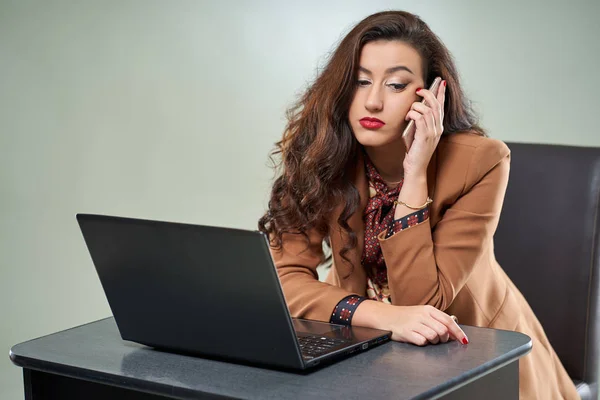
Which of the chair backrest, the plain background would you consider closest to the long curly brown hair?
the chair backrest

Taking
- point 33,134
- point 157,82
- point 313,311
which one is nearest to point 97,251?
point 313,311

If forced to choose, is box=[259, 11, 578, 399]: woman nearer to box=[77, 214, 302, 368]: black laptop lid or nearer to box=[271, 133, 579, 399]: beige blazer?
box=[271, 133, 579, 399]: beige blazer

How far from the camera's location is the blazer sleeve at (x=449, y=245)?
72.0 inches

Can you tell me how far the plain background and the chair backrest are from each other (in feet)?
4.19

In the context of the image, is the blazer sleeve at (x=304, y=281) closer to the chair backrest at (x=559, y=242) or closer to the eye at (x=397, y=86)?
the eye at (x=397, y=86)

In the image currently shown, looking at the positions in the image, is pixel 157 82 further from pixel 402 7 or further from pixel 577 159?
pixel 577 159

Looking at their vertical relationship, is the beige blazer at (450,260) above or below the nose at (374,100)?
below

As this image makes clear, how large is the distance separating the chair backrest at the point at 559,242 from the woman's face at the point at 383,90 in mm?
533

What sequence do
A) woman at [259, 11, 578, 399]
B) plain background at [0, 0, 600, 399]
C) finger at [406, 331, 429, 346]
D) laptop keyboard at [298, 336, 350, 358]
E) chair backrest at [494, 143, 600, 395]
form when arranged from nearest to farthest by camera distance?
laptop keyboard at [298, 336, 350, 358]
finger at [406, 331, 429, 346]
woman at [259, 11, 578, 399]
chair backrest at [494, 143, 600, 395]
plain background at [0, 0, 600, 399]

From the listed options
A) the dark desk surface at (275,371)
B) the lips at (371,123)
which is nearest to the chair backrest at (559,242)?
the lips at (371,123)

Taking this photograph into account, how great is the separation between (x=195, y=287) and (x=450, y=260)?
0.70 m

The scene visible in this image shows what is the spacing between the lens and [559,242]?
2242 mm

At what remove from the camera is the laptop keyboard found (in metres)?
1.35

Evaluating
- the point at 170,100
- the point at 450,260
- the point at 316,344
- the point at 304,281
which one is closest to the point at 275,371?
the point at 316,344
